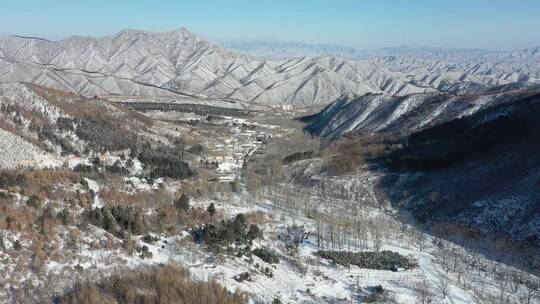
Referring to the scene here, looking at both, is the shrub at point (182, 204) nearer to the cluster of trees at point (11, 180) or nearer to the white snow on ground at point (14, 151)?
the cluster of trees at point (11, 180)

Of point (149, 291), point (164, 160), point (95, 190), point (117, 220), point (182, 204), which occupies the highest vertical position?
point (95, 190)

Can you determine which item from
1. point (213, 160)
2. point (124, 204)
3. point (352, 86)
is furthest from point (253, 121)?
point (352, 86)

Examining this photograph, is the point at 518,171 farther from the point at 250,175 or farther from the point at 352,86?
the point at 352,86

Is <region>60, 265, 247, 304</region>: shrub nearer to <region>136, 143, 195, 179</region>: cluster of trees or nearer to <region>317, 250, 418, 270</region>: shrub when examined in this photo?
<region>317, 250, 418, 270</region>: shrub

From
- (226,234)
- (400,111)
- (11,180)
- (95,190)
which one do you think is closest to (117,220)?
(226,234)

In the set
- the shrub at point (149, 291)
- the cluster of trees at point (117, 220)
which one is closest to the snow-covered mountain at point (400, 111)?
the cluster of trees at point (117, 220)

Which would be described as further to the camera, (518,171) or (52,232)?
(518,171)

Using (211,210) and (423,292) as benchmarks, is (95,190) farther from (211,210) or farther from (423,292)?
(423,292)

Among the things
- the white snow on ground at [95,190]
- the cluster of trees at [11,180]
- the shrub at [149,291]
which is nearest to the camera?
the shrub at [149,291]

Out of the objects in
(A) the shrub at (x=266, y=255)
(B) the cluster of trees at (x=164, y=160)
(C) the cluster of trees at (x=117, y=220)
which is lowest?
(A) the shrub at (x=266, y=255)

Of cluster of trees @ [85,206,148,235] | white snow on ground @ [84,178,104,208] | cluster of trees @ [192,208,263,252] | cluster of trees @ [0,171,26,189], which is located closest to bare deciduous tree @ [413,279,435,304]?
cluster of trees @ [192,208,263,252]

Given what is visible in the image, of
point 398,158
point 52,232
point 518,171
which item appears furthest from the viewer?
point 398,158
